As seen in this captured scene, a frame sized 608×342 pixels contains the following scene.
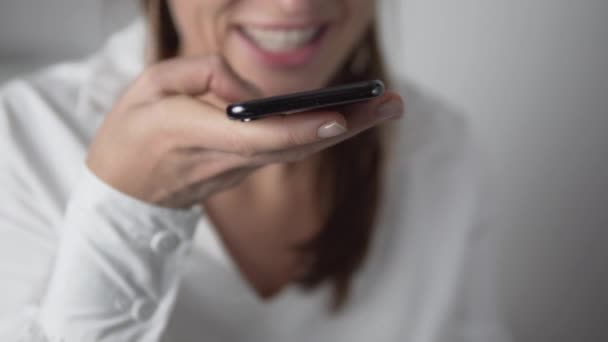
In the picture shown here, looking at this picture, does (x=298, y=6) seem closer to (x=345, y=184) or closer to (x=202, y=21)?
(x=202, y=21)

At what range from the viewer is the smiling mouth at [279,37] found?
64cm

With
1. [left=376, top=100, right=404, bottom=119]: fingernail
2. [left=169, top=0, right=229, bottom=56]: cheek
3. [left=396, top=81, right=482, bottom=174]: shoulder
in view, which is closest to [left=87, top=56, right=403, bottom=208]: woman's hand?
[left=376, top=100, right=404, bottom=119]: fingernail

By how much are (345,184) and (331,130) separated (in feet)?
1.61

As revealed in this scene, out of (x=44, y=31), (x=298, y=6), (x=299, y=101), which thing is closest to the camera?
(x=299, y=101)

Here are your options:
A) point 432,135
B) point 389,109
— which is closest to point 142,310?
point 389,109

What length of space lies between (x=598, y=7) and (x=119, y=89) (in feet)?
2.22

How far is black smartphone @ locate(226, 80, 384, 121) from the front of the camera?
0.29 meters

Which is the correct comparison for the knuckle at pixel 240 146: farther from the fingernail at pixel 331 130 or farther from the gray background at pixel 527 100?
the gray background at pixel 527 100

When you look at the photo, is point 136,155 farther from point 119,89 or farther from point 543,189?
point 543,189

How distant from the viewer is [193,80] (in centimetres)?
41

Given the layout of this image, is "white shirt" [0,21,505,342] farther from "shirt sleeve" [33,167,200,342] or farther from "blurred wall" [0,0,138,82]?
"blurred wall" [0,0,138,82]

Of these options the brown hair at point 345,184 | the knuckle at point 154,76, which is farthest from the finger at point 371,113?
the brown hair at point 345,184

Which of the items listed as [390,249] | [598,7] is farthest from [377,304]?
[598,7]

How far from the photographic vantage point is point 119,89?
72 cm
